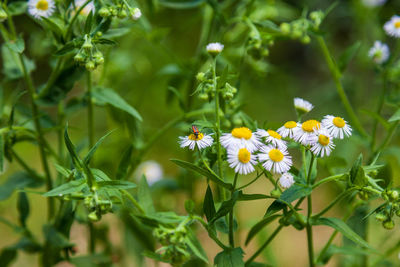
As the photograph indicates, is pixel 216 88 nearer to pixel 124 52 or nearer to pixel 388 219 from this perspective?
pixel 388 219

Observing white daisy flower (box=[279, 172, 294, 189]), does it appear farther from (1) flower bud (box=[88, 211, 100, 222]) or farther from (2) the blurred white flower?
(2) the blurred white flower

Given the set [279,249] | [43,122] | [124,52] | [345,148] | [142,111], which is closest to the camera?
[43,122]

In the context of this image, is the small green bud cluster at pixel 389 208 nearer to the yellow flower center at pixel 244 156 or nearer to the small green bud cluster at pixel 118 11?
the yellow flower center at pixel 244 156

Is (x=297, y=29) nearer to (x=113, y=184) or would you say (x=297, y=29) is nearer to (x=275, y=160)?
(x=275, y=160)

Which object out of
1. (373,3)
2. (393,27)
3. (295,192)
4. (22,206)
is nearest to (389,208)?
(295,192)

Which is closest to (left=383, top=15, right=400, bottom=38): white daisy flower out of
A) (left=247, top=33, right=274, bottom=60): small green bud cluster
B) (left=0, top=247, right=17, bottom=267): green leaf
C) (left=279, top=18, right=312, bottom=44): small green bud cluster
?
(left=279, top=18, right=312, bottom=44): small green bud cluster

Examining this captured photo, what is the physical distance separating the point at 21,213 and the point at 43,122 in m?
0.23

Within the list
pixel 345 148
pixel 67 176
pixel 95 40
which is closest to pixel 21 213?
pixel 67 176

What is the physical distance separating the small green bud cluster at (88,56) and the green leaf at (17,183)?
1.44 feet

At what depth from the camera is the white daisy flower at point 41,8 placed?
0.93 m

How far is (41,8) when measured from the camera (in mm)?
934

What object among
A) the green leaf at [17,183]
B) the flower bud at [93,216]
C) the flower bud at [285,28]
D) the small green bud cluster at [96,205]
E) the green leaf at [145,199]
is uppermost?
the flower bud at [285,28]

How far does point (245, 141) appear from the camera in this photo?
731 millimetres

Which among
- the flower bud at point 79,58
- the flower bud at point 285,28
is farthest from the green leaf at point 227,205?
the flower bud at point 285,28
